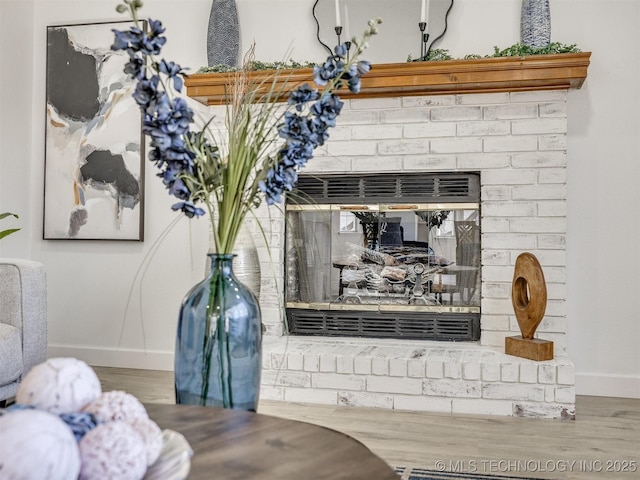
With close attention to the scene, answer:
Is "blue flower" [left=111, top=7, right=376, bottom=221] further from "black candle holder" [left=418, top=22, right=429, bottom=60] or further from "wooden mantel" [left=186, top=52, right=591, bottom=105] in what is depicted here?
"black candle holder" [left=418, top=22, right=429, bottom=60]

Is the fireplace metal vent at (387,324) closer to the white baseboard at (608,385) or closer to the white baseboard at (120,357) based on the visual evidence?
the white baseboard at (608,385)

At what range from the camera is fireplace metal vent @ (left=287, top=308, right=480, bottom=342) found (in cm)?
294

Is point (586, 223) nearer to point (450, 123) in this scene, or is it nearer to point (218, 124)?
point (450, 123)

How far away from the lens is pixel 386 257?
3.05 metres

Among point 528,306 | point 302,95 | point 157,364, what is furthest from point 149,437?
point 157,364

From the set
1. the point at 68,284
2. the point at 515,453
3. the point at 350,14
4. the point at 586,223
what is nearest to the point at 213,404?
the point at 515,453

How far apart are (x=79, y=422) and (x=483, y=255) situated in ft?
8.04

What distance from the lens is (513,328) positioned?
2807mm

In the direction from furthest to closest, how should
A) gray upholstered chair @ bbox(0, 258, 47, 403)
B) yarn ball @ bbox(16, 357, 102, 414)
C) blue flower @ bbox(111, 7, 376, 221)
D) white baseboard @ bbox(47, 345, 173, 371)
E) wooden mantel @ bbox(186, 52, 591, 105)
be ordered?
white baseboard @ bbox(47, 345, 173, 371) → wooden mantel @ bbox(186, 52, 591, 105) → gray upholstered chair @ bbox(0, 258, 47, 403) → blue flower @ bbox(111, 7, 376, 221) → yarn ball @ bbox(16, 357, 102, 414)

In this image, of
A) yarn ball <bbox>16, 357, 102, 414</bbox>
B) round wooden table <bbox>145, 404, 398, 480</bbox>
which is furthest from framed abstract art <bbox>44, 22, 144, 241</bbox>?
yarn ball <bbox>16, 357, 102, 414</bbox>

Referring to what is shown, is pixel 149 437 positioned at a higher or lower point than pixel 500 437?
higher

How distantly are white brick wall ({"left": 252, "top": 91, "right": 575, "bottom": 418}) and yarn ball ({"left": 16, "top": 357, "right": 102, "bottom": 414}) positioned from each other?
2070 mm

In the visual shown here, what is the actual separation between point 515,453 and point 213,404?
1.46m

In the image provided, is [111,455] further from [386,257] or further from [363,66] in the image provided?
[386,257]
